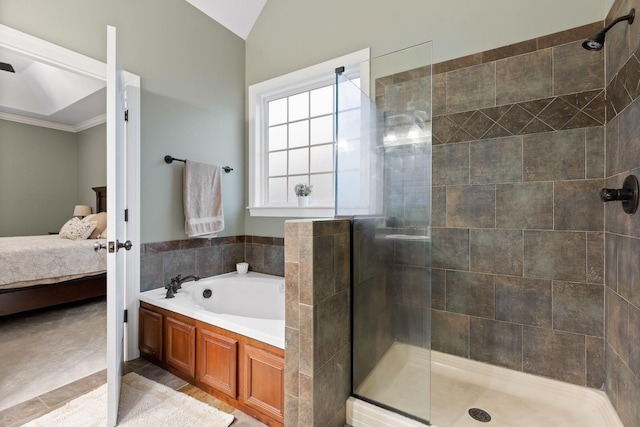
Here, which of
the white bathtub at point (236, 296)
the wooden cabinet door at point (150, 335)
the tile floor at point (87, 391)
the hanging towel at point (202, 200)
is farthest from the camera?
the hanging towel at point (202, 200)

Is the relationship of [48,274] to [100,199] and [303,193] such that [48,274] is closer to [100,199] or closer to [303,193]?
[100,199]

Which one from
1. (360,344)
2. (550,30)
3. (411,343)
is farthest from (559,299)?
(550,30)

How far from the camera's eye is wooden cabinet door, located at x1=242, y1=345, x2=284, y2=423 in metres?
1.46

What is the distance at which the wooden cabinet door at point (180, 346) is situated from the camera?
1.83m

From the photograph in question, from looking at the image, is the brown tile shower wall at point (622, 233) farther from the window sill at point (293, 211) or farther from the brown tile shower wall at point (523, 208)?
the window sill at point (293, 211)

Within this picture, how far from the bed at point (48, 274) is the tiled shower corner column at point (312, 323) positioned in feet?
10.3

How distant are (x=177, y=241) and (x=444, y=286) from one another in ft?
6.94

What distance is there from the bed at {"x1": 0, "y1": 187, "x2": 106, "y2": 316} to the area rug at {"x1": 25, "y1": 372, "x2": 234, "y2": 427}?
6.45 feet

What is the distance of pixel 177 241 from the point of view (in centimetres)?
244

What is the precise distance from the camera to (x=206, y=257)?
8.66ft

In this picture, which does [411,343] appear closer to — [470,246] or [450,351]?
[450,351]

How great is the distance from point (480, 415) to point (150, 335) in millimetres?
2155

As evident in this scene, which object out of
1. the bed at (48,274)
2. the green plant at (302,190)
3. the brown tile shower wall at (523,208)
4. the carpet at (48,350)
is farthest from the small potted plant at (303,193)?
the bed at (48,274)

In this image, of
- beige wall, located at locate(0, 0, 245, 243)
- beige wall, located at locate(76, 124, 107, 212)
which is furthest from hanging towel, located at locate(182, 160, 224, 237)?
beige wall, located at locate(76, 124, 107, 212)
